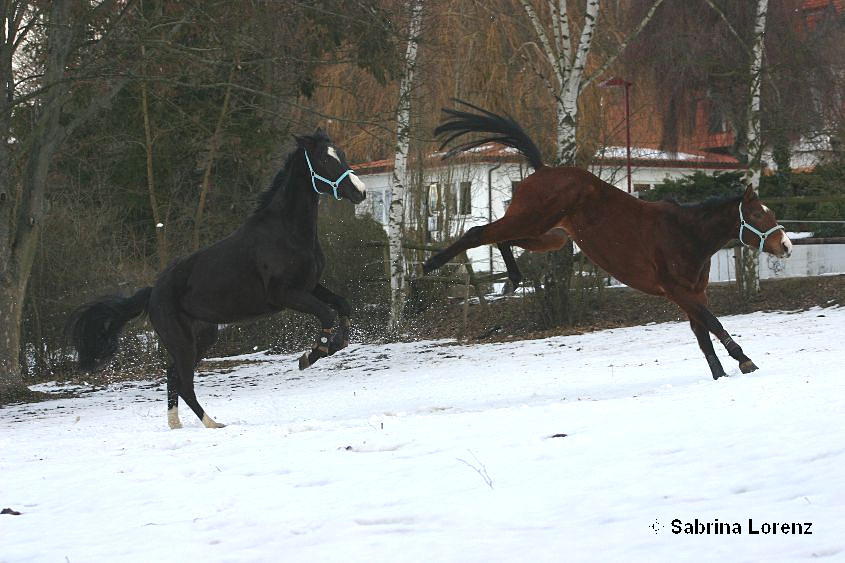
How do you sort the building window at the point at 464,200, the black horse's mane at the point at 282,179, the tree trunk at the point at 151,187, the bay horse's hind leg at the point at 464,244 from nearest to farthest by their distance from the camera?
the black horse's mane at the point at 282,179
the bay horse's hind leg at the point at 464,244
the tree trunk at the point at 151,187
the building window at the point at 464,200

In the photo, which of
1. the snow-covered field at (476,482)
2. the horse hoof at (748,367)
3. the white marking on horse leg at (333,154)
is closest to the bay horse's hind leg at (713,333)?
the horse hoof at (748,367)

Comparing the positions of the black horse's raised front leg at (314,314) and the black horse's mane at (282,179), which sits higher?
the black horse's mane at (282,179)

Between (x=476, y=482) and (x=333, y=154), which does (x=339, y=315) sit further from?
(x=476, y=482)

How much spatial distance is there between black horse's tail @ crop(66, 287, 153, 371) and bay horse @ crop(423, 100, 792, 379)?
9.91 ft

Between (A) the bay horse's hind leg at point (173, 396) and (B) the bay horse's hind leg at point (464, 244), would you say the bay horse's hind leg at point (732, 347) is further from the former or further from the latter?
(A) the bay horse's hind leg at point (173, 396)

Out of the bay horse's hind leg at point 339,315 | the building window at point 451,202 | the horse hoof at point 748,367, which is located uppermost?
the building window at point 451,202

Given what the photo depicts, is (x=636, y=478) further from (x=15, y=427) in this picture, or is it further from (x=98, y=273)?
(x=98, y=273)

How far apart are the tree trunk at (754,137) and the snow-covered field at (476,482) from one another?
1022cm

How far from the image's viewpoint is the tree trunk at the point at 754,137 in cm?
2022

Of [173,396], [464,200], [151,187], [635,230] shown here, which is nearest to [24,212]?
[151,187]

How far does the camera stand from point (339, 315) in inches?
372

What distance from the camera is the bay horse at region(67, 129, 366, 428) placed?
30.7 feet

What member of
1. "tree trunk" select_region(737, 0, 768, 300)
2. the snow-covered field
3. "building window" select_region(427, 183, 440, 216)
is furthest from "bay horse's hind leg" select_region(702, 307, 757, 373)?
"building window" select_region(427, 183, 440, 216)

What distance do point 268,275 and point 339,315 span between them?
2.17ft
